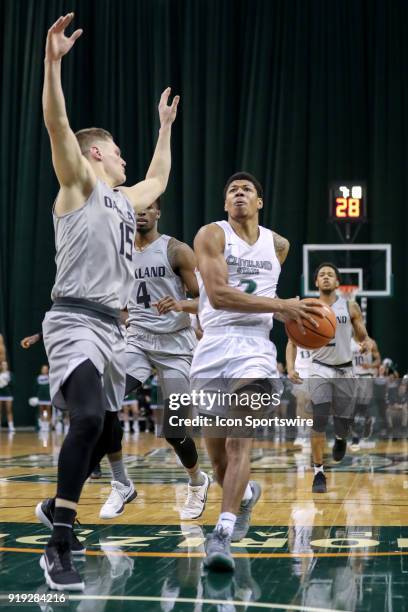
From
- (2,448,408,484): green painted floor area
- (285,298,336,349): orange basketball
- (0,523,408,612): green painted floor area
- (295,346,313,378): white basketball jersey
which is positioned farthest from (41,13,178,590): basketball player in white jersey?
(295,346,313,378): white basketball jersey

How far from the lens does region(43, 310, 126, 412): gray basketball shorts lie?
3861 millimetres

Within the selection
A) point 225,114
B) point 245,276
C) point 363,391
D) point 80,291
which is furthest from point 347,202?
point 80,291

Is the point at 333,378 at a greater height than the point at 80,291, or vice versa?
the point at 80,291

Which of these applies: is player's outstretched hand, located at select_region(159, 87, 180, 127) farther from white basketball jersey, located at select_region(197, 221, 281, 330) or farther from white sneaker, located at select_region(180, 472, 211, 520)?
white sneaker, located at select_region(180, 472, 211, 520)

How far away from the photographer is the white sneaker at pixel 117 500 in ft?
17.9

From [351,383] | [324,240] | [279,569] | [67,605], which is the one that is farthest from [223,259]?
[324,240]

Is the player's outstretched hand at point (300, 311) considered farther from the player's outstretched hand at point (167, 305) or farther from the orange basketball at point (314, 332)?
the player's outstretched hand at point (167, 305)

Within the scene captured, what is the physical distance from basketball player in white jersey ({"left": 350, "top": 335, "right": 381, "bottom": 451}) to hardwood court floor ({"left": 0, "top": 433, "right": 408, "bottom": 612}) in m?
4.61

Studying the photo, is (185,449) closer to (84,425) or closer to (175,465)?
(84,425)

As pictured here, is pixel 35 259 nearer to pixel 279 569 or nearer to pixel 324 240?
pixel 324 240

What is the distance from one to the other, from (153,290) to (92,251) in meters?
2.20

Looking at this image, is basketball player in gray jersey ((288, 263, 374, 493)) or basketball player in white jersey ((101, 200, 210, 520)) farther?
basketball player in gray jersey ((288, 263, 374, 493))

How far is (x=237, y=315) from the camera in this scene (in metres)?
4.67

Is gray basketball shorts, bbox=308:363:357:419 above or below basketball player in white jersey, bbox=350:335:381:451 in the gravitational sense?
above
